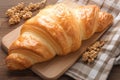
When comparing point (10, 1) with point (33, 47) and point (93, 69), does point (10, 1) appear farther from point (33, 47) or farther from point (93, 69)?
point (93, 69)

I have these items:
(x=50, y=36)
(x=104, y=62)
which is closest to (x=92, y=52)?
(x=104, y=62)

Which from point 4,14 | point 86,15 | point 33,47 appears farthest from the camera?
point 4,14

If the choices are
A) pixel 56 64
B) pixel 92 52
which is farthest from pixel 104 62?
pixel 56 64

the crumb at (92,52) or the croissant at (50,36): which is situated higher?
the croissant at (50,36)

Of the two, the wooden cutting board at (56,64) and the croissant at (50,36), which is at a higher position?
the croissant at (50,36)

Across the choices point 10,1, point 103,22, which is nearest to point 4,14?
point 10,1

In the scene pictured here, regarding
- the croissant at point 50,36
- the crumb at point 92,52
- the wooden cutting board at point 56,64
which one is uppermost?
the croissant at point 50,36

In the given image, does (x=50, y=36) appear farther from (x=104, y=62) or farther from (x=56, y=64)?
(x=104, y=62)

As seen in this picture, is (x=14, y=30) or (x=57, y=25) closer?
(x=57, y=25)
